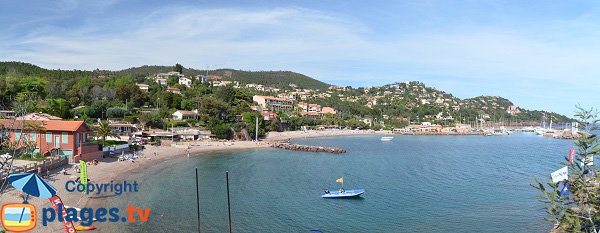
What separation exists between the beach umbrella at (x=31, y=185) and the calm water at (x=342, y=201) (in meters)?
10.3

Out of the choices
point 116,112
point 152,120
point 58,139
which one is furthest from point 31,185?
point 116,112

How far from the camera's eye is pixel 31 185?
11.6m

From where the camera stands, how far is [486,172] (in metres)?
46.8

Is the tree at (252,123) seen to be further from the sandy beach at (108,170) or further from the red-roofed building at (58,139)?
the red-roofed building at (58,139)

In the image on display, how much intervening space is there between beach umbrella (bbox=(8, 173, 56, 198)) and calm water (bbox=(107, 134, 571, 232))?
1032 cm

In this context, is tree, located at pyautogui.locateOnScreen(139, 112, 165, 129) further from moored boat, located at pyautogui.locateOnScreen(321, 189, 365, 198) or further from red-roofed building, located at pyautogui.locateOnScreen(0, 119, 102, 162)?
moored boat, located at pyautogui.locateOnScreen(321, 189, 365, 198)

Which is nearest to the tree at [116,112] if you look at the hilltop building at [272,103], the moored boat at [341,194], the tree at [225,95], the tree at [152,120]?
the tree at [152,120]

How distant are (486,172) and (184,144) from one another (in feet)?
126

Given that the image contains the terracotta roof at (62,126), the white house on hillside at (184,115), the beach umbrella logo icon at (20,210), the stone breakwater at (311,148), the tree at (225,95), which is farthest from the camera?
the tree at (225,95)

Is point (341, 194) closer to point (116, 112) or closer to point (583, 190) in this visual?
point (583, 190)

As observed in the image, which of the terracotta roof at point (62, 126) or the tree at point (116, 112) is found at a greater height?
the tree at point (116, 112)

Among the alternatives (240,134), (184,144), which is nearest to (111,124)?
(184,144)

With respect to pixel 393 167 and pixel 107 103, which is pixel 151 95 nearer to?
pixel 107 103

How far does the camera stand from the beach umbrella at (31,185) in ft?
37.4
